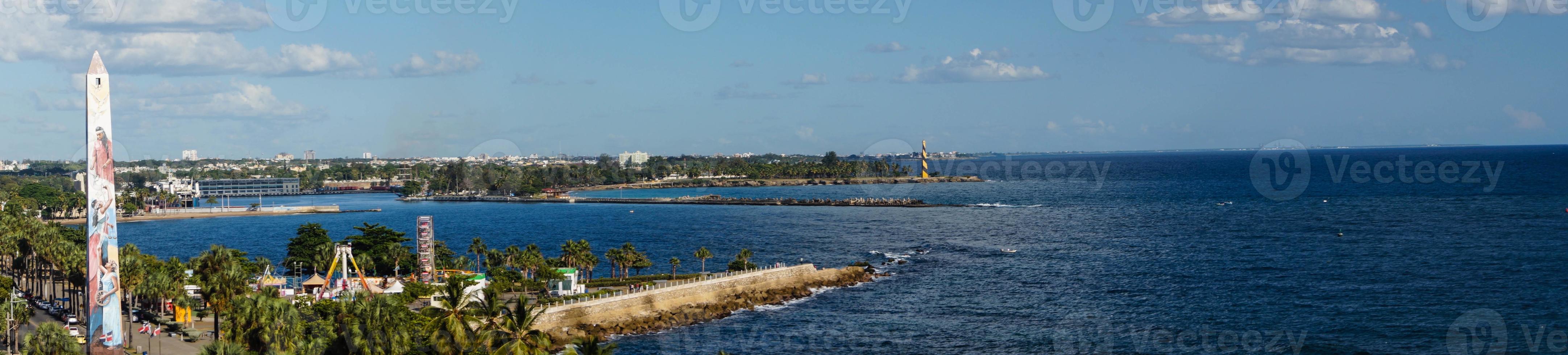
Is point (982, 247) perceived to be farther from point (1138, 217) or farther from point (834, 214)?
point (834, 214)

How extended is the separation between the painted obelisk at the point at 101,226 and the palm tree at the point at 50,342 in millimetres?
7243

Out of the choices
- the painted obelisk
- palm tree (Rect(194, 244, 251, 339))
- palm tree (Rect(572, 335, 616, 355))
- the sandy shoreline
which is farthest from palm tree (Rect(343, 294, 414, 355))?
the sandy shoreline

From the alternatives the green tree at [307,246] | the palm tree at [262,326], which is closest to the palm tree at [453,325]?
the palm tree at [262,326]

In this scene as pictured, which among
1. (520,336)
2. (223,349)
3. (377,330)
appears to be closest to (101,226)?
(377,330)

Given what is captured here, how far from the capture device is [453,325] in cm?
3756

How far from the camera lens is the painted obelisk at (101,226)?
1757 inches

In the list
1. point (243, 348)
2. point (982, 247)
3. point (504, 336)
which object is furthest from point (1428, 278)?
point (243, 348)

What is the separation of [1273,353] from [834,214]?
4495 inches

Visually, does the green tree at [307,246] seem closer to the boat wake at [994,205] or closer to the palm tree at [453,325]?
the palm tree at [453,325]

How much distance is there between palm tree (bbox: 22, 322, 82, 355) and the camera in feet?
124

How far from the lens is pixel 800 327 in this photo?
65500 millimetres

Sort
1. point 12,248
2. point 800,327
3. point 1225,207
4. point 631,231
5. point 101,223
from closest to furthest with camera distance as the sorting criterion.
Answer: point 101,223 → point 800,327 → point 12,248 → point 631,231 → point 1225,207

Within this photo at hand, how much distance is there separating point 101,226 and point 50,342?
921 centimetres

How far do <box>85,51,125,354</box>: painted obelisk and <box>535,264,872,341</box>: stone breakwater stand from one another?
1938 cm
